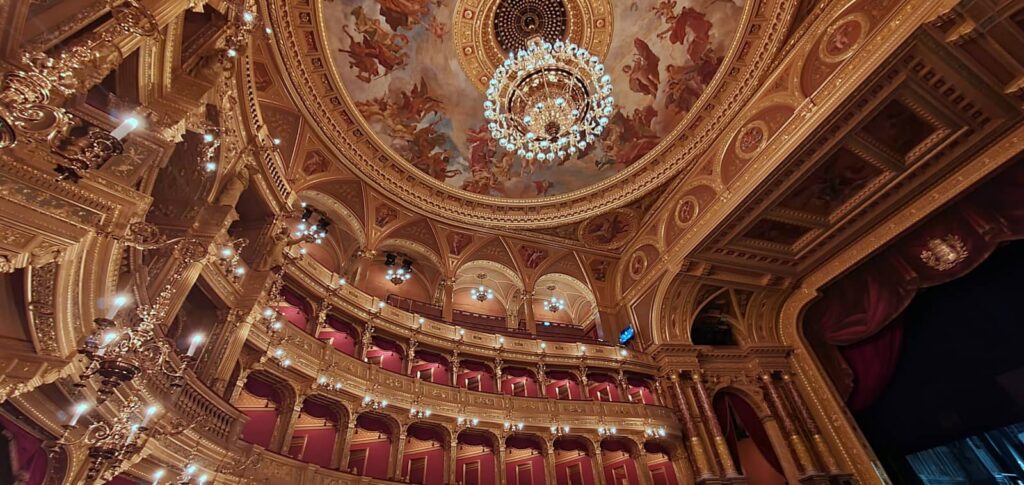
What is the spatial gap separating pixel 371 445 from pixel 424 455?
5.21ft

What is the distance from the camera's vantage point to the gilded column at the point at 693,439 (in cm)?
1395

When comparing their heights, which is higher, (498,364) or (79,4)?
(498,364)

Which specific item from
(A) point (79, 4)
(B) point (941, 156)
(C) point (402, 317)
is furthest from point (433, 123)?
(B) point (941, 156)

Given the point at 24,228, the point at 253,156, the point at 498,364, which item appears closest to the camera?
the point at 24,228

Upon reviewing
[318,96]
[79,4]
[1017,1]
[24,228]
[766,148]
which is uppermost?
[318,96]

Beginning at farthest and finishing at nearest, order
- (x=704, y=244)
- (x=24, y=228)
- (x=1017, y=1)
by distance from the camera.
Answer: (x=704, y=244) → (x=1017, y=1) → (x=24, y=228)

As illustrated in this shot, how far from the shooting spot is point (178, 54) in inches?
213

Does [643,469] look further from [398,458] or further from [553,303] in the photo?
[553,303]

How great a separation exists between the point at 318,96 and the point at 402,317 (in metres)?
7.74

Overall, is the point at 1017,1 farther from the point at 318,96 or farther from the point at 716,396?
the point at 318,96

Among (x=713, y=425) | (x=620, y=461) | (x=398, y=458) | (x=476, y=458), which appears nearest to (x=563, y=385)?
(x=620, y=461)

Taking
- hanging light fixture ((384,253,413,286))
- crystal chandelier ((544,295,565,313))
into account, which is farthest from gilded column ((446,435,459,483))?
crystal chandelier ((544,295,565,313))

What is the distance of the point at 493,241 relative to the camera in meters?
18.9

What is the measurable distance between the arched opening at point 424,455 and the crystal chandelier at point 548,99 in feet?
28.5
